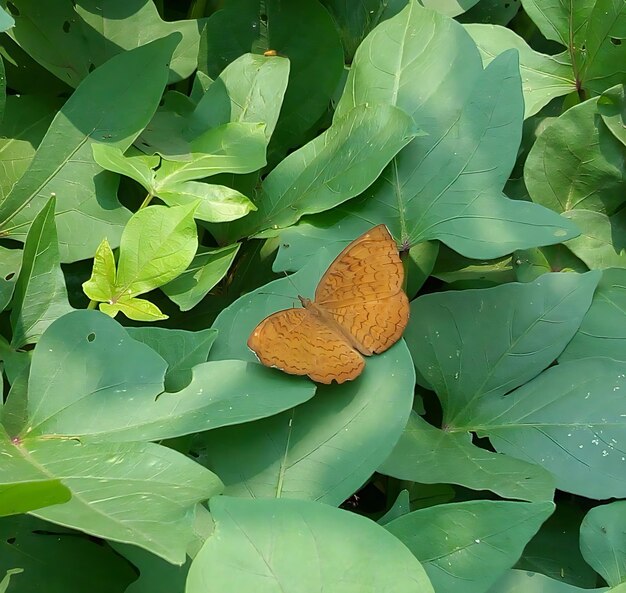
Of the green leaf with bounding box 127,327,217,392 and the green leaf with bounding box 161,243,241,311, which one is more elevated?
the green leaf with bounding box 127,327,217,392

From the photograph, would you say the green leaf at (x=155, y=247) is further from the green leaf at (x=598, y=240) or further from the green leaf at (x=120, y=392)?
the green leaf at (x=598, y=240)

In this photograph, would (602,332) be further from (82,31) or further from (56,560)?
(82,31)

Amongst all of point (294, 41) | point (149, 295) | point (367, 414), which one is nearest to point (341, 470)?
point (367, 414)

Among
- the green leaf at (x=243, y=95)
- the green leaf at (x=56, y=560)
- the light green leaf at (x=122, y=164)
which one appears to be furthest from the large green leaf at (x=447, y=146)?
A: the green leaf at (x=56, y=560)

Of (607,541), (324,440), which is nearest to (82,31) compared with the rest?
(324,440)

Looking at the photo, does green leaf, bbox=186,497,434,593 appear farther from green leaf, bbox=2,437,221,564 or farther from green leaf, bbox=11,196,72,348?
green leaf, bbox=11,196,72,348

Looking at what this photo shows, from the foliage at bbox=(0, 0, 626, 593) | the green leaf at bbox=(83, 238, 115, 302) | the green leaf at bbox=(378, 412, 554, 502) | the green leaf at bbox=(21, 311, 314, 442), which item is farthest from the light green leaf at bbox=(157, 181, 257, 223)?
the green leaf at bbox=(378, 412, 554, 502)

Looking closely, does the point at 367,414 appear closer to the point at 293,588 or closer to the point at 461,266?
the point at 293,588
